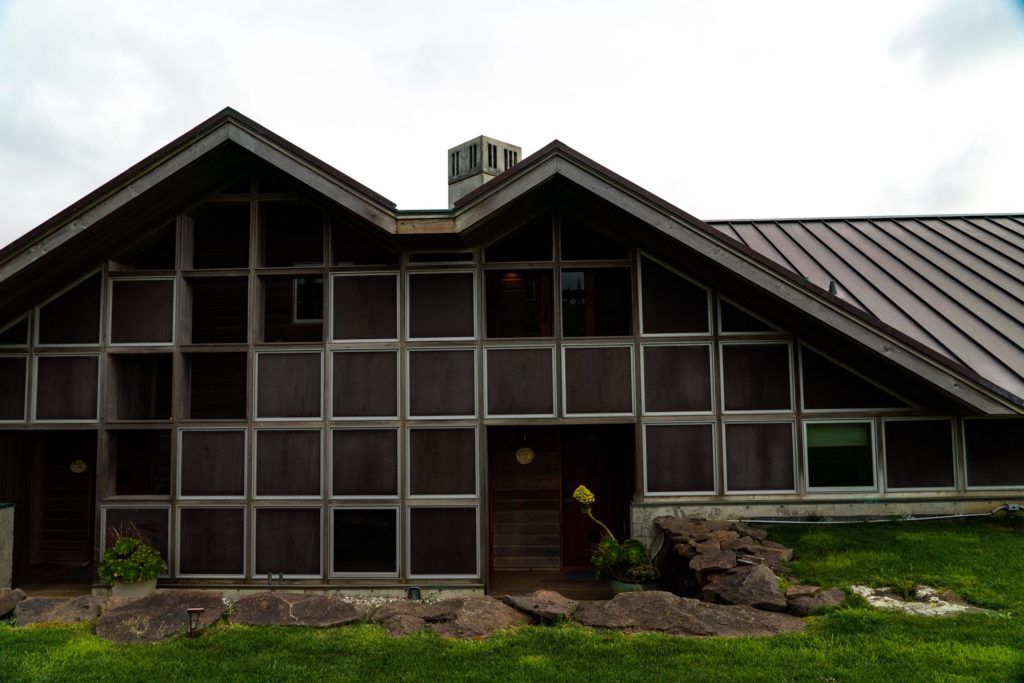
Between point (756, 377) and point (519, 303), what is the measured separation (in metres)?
3.97

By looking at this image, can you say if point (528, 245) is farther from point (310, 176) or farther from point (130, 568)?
point (130, 568)

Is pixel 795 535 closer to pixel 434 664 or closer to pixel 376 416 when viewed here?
pixel 434 664

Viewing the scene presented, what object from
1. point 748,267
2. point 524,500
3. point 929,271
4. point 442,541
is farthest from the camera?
point 929,271

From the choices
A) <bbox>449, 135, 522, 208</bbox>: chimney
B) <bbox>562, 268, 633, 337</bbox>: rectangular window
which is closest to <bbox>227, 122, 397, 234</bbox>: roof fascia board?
<bbox>562, 268, 633, 337</bbox>: rectangular window

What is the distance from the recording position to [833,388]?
34.5 feet

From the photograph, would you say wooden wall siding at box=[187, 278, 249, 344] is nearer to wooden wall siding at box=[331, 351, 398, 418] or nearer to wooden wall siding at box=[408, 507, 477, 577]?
wooden wall siding at box=[331, 351, 398, 418]

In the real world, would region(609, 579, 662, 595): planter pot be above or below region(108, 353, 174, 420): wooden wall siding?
below

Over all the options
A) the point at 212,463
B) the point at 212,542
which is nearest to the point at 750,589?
the point at 212,542

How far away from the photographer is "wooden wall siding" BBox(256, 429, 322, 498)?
10.6 meters

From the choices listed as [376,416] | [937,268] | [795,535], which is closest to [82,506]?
[376,416]

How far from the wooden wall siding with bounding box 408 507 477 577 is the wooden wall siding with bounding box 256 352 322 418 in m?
2.36

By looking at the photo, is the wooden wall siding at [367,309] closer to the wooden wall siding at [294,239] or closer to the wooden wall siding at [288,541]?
the wooden wall siding at [294,239]

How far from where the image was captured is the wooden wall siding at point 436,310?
35.0 feet

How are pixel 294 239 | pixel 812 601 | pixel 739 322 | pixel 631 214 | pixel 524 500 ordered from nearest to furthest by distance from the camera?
pixel 812 601 < pixel 631 214 < pixel 739 322 < pixel 294 239 < pixel 524 500
